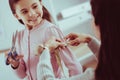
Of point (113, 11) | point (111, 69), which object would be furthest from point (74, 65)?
point (113, 11)

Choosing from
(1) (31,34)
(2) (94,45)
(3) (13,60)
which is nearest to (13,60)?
(3) (13,60)

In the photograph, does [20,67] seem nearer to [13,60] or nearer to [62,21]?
[13,60]

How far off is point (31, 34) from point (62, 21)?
16 cm

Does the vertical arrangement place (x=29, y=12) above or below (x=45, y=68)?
above

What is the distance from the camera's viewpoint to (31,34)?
89cm

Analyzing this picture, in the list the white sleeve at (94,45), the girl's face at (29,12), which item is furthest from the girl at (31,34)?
the white sleeve at (94,45)

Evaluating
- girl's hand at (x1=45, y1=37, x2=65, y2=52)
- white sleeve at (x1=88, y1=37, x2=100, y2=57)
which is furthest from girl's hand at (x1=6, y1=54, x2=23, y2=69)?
white sleeve at (x1=88, y1=37, x2=100, y2=57)

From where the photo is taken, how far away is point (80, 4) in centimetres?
104

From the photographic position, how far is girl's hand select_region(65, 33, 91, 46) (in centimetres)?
96

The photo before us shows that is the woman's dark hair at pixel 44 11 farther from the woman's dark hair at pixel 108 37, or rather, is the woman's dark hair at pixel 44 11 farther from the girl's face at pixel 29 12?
the woman's dark hair at pixel 108 37

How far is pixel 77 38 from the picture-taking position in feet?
3.21

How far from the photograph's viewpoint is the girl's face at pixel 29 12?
86 cm

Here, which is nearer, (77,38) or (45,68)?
(45,68)

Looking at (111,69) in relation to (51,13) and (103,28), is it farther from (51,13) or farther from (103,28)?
(51,13)
